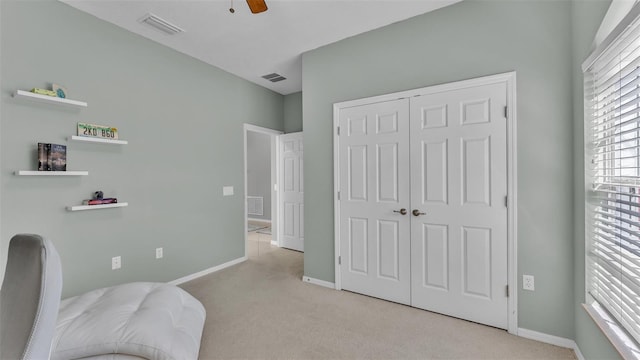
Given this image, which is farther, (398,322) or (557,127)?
(398,322)

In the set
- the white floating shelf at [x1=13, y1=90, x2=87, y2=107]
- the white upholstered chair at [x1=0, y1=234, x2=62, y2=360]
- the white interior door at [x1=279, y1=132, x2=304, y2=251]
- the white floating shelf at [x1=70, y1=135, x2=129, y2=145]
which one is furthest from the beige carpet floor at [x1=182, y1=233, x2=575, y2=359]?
the white floating shelf at [x1=13, y1=90, x2=87, y2=107]

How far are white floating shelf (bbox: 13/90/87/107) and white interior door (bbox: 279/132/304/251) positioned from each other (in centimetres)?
282

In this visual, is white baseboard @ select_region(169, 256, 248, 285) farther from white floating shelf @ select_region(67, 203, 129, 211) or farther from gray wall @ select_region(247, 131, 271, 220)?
gray wall @ select_region(247, 131, 271, 220)

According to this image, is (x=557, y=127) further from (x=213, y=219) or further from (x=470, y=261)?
(x=213, y=219)

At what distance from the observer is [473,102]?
233 cm

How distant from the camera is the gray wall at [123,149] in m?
2.20

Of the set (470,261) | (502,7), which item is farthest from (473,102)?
(470,261)

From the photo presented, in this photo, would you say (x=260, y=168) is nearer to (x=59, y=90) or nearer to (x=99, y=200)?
(x=99, y=200)

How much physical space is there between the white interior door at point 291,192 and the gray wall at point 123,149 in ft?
3.00

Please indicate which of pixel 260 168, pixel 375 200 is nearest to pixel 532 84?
pixel 375 200

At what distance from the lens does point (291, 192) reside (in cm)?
478

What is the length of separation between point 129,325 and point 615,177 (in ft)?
→ 9.40

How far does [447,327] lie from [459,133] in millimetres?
1653

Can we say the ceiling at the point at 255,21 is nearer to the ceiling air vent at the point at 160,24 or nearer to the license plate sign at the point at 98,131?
the ceiling air vent at the point at 160,24
